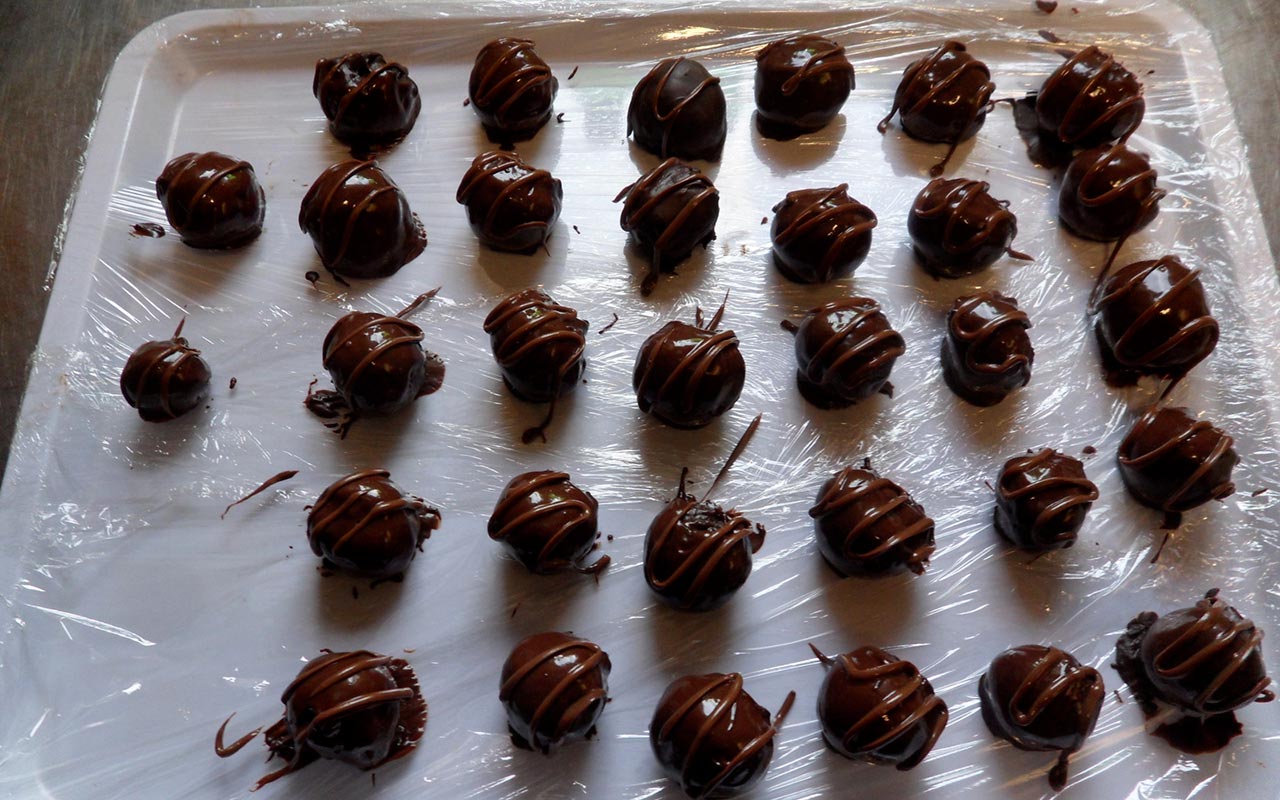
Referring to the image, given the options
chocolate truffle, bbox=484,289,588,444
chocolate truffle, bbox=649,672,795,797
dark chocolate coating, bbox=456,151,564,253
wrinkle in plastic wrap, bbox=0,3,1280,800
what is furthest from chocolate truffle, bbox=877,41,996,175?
chocolate truffle, bbox=649,672,795,797

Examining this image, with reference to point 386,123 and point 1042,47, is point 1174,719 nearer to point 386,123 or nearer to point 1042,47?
point 1042,47

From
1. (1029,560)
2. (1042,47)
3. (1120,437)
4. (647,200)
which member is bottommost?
(1029,560)

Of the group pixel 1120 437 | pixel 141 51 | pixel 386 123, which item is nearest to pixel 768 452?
pixel 1120 437

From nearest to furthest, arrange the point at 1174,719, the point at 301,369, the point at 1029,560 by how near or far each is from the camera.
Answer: the point at 1174,719, the point at 1029,560, the point at 301,369

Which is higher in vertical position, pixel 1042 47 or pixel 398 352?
pixel 1042 47

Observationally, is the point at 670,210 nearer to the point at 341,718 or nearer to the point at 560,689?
the point at 560,689

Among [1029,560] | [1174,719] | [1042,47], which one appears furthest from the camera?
[1042,47]

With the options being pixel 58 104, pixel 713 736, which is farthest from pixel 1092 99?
pixel 58 104
